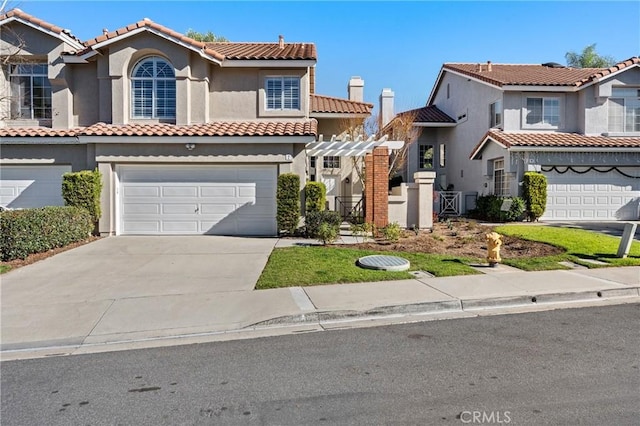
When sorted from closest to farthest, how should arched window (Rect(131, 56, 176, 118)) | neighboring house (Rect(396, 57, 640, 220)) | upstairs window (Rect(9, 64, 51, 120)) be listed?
arched window (Rect(131, 56, 176, 118)), upstairs window (Rect(9, 64, 51, 120)), neighboring house (Rect(396, 57, 640, 220))

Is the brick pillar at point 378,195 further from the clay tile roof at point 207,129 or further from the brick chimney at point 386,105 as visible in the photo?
the brick chimney at point 386,105

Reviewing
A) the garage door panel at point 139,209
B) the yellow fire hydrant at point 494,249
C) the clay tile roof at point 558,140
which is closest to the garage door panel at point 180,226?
the garage door panel at point 139,209

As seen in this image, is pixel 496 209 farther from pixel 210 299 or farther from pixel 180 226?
pixel 210 299

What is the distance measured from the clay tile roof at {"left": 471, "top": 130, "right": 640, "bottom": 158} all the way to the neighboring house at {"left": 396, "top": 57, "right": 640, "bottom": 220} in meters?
0.04

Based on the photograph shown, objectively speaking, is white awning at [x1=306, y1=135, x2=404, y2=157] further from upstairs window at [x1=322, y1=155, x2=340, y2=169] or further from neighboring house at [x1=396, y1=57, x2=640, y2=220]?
neighboring house at [x1=396, y1=57, x2=640, y2=220]

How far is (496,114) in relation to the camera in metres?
21.2

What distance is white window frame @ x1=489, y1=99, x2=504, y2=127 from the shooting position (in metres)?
20.5

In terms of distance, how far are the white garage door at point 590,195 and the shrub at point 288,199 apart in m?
11.9

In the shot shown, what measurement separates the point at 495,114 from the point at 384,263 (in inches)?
597

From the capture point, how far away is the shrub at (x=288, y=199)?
46.3ft

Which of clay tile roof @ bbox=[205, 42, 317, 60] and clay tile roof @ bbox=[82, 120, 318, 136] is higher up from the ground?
clay tile roof @ bbox=[205, 42, 317, 60]

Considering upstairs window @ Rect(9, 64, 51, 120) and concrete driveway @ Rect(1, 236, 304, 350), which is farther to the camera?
upstairs window @ Rect(9, 64, 51, 120)

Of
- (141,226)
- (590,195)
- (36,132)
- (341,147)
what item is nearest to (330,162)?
(341,147)

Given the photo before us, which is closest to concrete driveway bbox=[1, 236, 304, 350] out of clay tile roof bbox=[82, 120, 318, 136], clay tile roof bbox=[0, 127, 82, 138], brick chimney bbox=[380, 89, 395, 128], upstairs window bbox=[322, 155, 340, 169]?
clay tile roof bbox=[82, 120, 318, 136]
